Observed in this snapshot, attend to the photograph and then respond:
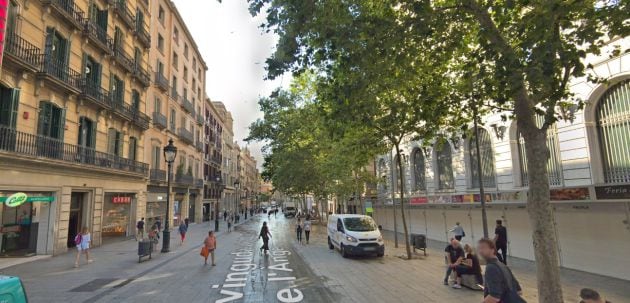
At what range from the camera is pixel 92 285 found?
10.2 metres

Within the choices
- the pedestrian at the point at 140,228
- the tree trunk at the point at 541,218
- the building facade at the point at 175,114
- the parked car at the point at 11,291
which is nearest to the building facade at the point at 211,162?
the building facade at the point at 175,114

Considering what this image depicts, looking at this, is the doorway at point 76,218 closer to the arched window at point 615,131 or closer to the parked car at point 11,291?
the parked car at point 11,291

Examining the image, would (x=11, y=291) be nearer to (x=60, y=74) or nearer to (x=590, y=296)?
(x=590, y=296)

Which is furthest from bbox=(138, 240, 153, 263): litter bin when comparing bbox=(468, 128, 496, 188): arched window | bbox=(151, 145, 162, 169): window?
bbox=(468, 128, 496, 188): arched window

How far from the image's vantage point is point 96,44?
18797 mm

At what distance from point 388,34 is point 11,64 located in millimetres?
14047

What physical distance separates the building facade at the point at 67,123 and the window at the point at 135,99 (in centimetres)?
21

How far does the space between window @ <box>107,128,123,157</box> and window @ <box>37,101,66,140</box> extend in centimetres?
441

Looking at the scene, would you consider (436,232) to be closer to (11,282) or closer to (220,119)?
(11,282)

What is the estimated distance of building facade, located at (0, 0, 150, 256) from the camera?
13.6m

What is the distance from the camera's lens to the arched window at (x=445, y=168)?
21.4 metres

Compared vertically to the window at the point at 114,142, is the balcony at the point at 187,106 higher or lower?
higher

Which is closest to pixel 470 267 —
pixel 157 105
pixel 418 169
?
pixel 418 169

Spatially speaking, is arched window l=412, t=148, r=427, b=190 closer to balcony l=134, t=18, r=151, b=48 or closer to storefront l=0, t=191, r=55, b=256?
balcony l=134, t=18, r=151, b=48
